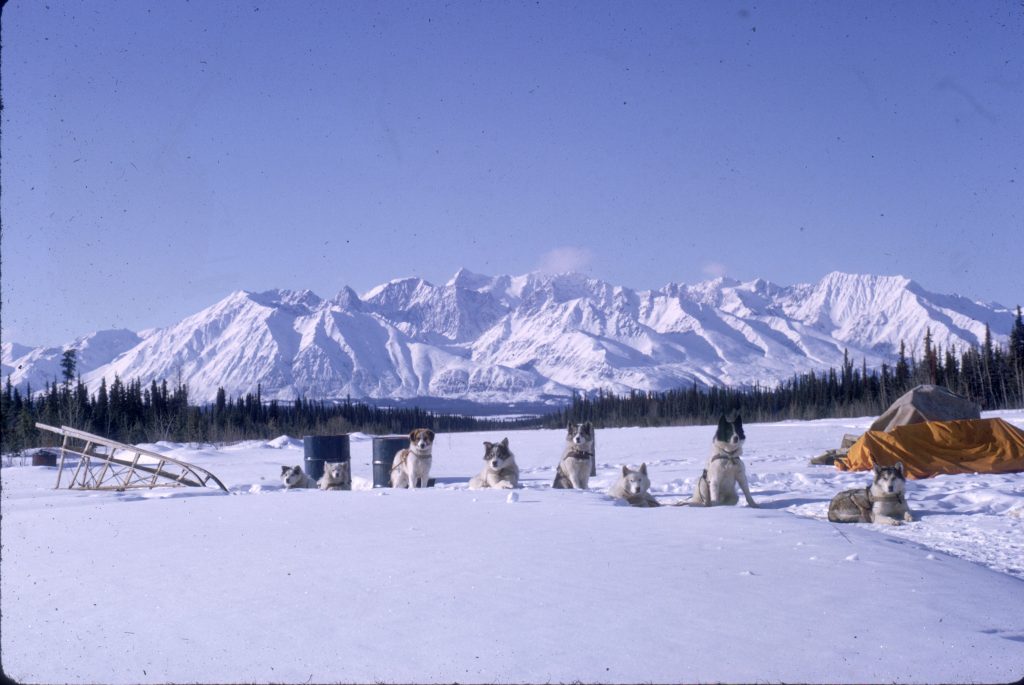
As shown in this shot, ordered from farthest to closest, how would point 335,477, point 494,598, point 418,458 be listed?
point 335,477 → point 418,458 → point 494,598

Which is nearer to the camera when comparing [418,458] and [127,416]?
[418,458]

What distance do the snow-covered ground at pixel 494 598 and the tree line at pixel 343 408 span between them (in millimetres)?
21893

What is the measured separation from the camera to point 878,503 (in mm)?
10445

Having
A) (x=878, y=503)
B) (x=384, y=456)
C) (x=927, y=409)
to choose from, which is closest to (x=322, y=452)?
(x=384, y=456)

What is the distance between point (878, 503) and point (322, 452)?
13.0 m

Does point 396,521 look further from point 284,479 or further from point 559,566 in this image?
point 284,479

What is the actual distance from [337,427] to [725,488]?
184ft

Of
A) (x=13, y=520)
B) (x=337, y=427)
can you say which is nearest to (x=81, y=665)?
(x=13, y=520)

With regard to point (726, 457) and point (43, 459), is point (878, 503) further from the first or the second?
point (43, 459)

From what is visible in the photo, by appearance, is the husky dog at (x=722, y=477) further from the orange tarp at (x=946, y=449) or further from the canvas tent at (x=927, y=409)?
the canvas tent at (x=927, y=409)

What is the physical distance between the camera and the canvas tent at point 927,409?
20.8 metres

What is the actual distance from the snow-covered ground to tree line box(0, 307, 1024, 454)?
862 inches

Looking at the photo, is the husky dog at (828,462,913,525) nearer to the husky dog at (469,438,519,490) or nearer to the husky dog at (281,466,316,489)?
the husky dog at (469,438,519,490)

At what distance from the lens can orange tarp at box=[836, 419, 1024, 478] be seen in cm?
1705
